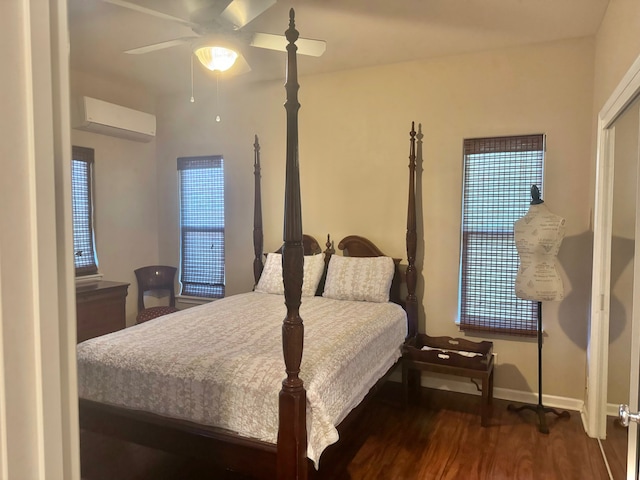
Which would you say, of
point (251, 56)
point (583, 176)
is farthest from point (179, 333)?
point (583, 176)

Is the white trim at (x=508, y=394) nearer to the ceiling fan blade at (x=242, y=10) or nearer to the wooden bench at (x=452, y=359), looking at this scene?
the wooden bench at (x=452, y=359)

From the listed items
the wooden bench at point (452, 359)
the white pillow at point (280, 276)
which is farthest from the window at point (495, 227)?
the white pillow at point (280, 276)

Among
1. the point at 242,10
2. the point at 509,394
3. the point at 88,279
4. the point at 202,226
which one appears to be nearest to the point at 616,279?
the point at 509,394

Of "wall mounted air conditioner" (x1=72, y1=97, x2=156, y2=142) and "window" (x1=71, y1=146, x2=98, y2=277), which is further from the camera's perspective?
"window" (x1=71, y1=146, x2=98, y2=277)

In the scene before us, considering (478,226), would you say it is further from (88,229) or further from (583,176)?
(88,229)

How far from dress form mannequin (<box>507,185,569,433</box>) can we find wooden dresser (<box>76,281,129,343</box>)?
3214 millimetres

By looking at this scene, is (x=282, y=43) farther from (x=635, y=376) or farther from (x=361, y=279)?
(x=635, y=376)

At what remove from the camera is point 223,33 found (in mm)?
2455

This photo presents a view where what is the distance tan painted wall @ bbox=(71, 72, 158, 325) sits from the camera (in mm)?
4047

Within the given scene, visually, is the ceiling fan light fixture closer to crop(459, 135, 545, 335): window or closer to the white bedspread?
the white bedspread

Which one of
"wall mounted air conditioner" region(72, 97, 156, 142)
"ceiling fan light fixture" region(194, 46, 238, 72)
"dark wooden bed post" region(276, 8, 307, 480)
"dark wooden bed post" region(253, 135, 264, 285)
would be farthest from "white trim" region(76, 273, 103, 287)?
"dark wooden bed post" region(276, 8, 307, 480)

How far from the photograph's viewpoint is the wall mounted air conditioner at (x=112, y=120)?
3758 millimetres

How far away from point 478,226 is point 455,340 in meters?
0.91

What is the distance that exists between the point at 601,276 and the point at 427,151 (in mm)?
1555
